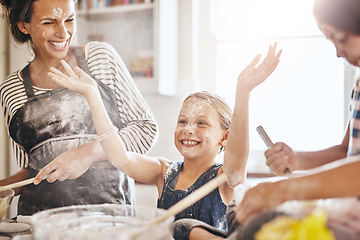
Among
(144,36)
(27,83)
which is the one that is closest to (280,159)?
(27,83)

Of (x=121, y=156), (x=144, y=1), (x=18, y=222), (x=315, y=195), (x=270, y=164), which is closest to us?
(x=315, y=195)

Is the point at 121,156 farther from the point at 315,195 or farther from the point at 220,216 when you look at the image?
the point at 315,195

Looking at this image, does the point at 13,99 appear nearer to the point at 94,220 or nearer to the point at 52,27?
the point at 52,27

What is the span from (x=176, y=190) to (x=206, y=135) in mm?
166

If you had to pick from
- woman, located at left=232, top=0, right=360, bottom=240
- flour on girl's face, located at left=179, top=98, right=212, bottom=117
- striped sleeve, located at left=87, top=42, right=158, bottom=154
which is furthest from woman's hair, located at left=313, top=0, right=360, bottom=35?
striped sleeve, located at left=87, top=42, right=158, bottom=154

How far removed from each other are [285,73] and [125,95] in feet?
1.94

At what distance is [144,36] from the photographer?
1.61 metres

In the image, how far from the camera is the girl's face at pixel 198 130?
40.3 inches

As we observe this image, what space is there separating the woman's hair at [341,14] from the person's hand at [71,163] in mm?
666

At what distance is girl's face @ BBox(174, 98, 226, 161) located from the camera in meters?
1.02

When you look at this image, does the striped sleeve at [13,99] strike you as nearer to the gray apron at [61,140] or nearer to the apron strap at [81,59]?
the gray apron at [61,140]

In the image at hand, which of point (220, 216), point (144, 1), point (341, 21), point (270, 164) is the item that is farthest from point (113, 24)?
point (341, 21)

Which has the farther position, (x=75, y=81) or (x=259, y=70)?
(x=75, y=81)

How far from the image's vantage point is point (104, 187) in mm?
1071
